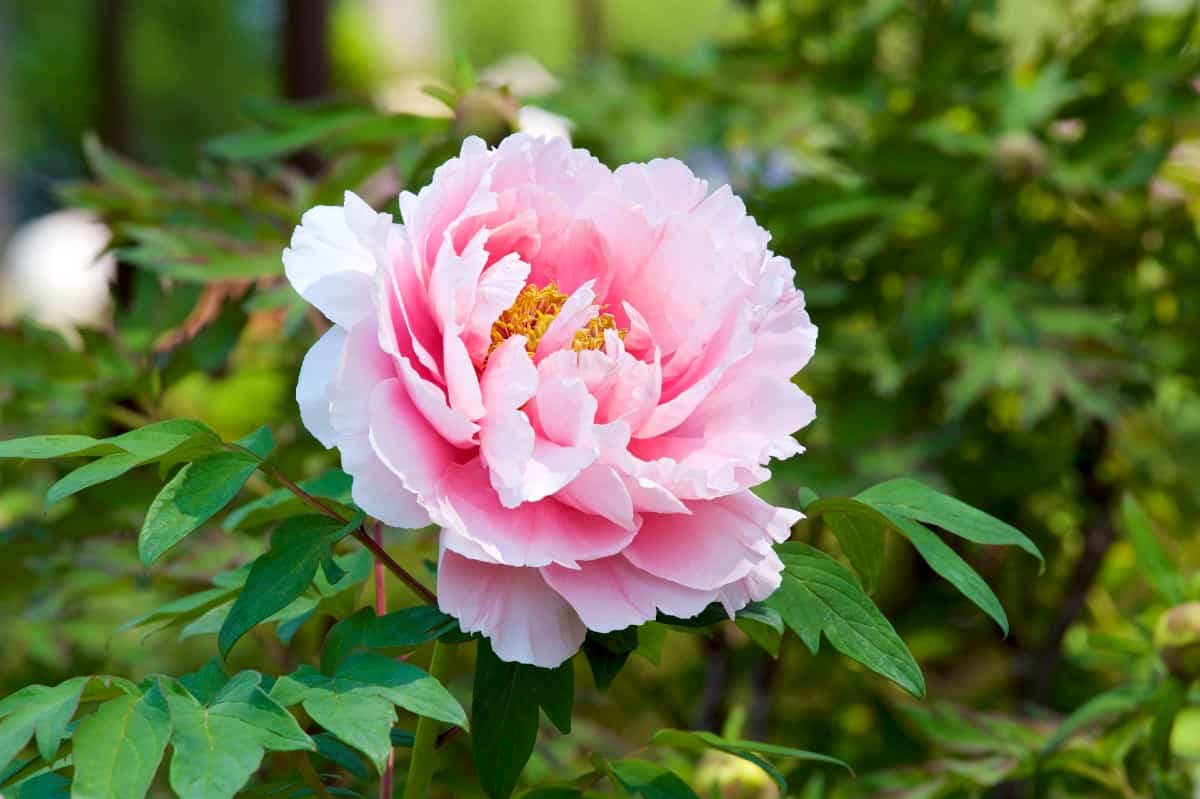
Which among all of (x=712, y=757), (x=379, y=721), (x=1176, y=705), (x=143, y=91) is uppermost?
(x=379, y=721)

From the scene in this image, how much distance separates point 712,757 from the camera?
74 centimetres

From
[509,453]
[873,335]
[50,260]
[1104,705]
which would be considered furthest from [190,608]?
[50,260]

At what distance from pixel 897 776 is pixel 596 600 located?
1.35ft

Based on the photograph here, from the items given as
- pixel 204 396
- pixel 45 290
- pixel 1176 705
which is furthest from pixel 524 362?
pixel 45 290

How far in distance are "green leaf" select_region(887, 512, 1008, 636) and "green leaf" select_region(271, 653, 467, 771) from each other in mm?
139

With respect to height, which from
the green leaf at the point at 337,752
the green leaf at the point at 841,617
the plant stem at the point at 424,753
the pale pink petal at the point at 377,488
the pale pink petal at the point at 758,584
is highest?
the pale pink petal at the point at 377,488

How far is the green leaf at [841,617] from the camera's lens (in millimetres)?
396

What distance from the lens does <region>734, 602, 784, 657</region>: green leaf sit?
0.40 metres

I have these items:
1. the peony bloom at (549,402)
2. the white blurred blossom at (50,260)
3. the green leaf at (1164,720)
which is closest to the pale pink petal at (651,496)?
the peony bloom at (549,402)

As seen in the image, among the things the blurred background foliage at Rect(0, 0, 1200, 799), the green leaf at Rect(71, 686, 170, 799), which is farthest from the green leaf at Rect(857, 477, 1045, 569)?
the blurred background foliage at Rect(0, 0, 1200, 799)

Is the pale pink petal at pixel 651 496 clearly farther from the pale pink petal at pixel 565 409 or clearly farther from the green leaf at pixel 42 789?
the green leaf at pixel 42 789

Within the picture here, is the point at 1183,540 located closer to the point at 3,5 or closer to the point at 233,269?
the point at 233,269

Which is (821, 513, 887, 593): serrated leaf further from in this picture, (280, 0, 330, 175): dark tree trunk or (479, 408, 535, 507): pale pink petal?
(280, 0, 330, 175): dark tree trunk

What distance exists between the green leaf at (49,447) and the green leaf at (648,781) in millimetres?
183
